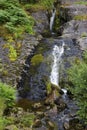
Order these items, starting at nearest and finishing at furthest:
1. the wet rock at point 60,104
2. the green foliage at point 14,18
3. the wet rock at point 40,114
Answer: the wet rock at point 40,114 < the wet rock at point 60,104 < the green foliage at point 14,18

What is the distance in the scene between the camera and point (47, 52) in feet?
95.0

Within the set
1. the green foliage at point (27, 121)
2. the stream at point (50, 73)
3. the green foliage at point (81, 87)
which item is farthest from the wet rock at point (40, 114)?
the green foliage at point (81, 87)

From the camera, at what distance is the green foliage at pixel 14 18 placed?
31300 millimetres

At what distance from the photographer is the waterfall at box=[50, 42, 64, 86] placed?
26.1 meters

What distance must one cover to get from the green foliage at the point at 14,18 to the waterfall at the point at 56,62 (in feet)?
13.8

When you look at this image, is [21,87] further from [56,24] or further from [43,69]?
[56,24]

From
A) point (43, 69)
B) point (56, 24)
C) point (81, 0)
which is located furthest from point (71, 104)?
point (81, 0)

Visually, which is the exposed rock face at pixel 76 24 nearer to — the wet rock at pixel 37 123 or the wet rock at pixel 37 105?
the wet rock at pixel 37 105

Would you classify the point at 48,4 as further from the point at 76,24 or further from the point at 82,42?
the point at 82,42

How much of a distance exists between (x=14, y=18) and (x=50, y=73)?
8.31 meters

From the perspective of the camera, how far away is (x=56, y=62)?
90.9 ft

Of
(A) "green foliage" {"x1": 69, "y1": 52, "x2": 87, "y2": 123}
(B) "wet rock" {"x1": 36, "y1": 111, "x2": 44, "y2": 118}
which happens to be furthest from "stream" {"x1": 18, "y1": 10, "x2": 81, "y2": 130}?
(A) "green foliage" {"x1": 69, "y1": 52, "x2": 87, "y2": 123}

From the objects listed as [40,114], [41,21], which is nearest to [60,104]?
[40,114]

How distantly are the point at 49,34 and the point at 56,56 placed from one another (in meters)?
6.32
